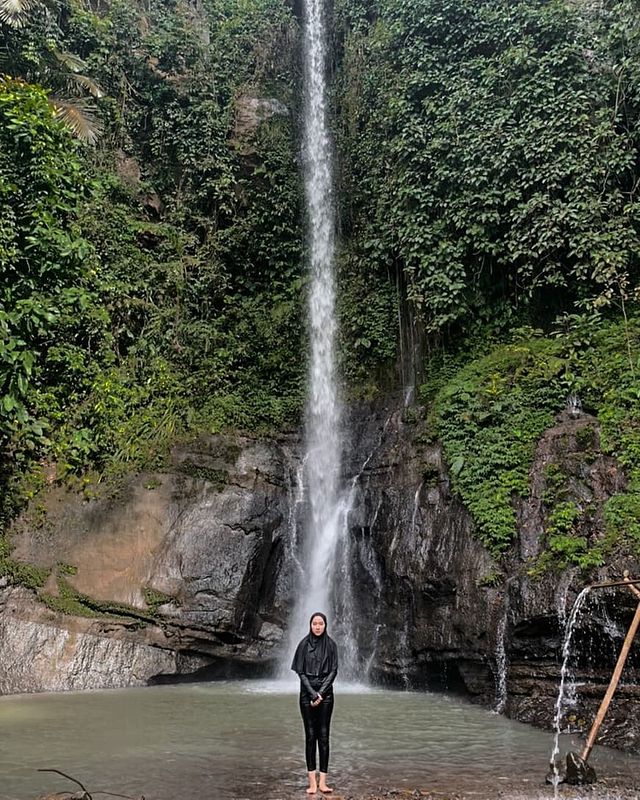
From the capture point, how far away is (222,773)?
650 centimetres

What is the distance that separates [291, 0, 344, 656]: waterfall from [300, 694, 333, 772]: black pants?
6.74 m

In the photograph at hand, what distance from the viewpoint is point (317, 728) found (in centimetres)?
593

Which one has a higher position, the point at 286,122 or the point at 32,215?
the point at 286,122

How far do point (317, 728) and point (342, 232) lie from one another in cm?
1363

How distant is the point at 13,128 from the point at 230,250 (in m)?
6.59

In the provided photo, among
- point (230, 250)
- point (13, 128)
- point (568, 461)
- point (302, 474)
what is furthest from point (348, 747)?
point (230, 250)

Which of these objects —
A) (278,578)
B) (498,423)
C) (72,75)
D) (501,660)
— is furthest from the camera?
(72,75)

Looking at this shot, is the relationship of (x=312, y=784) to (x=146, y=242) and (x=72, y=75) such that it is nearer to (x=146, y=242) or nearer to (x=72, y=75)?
(x=146, y=242)

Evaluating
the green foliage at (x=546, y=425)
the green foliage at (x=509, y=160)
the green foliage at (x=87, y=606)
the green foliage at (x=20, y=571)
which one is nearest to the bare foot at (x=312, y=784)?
the green foliage at (x=546, y=425)

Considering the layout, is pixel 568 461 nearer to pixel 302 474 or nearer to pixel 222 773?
pixel 302 474

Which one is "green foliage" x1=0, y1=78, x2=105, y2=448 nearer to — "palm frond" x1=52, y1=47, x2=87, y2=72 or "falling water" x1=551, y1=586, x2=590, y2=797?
"palm frond" x1=52, y1=47, x2=87, y2=72

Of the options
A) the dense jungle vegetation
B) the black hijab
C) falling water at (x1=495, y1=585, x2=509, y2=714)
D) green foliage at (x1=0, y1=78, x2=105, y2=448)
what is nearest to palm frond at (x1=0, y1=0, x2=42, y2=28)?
the dense jungle vegetation

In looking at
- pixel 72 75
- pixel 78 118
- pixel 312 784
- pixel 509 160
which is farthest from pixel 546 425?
pixel 72 75

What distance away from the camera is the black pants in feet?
19.3
